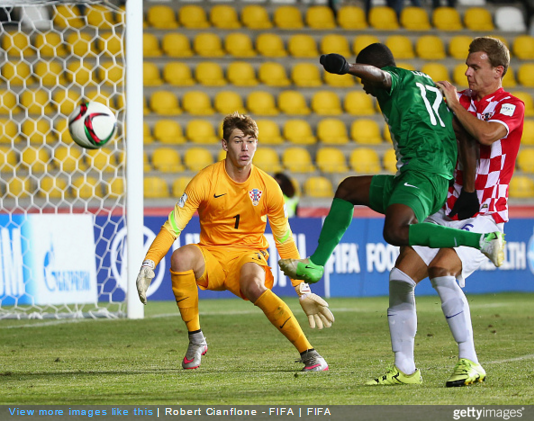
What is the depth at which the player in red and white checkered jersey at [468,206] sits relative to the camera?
4.43 m

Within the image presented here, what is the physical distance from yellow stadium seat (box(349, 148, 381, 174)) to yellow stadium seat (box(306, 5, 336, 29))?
11.8 ft

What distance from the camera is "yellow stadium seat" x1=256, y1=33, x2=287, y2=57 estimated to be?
16578mm

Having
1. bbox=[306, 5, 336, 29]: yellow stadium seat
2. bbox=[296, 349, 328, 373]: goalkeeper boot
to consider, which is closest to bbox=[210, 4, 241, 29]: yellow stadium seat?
bbox=[306, 5, 336, 29]: yellow stadium seat

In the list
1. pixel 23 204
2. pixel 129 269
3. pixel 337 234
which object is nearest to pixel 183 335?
pixel 129 269

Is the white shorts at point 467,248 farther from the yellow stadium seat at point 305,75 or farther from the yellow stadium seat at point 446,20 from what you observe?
the yellow stadium seat at point 446,20

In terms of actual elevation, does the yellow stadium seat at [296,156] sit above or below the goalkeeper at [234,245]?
above

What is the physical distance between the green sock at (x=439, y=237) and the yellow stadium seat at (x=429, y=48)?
13437 millimetres

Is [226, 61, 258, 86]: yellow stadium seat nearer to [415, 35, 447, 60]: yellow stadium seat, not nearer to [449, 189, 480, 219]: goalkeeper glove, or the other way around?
[415, 35, 447, 60]: yellow stadium seat

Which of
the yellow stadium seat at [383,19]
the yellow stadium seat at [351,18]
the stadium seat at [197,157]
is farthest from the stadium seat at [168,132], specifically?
the yellow stadium seat at [383,19]

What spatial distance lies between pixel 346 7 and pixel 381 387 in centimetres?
1450

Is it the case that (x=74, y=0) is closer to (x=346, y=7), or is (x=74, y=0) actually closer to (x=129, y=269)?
(x=129, y=269)

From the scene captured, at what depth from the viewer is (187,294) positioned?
541cm

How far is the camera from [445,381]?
450 cm

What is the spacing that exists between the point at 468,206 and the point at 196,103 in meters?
11.4
